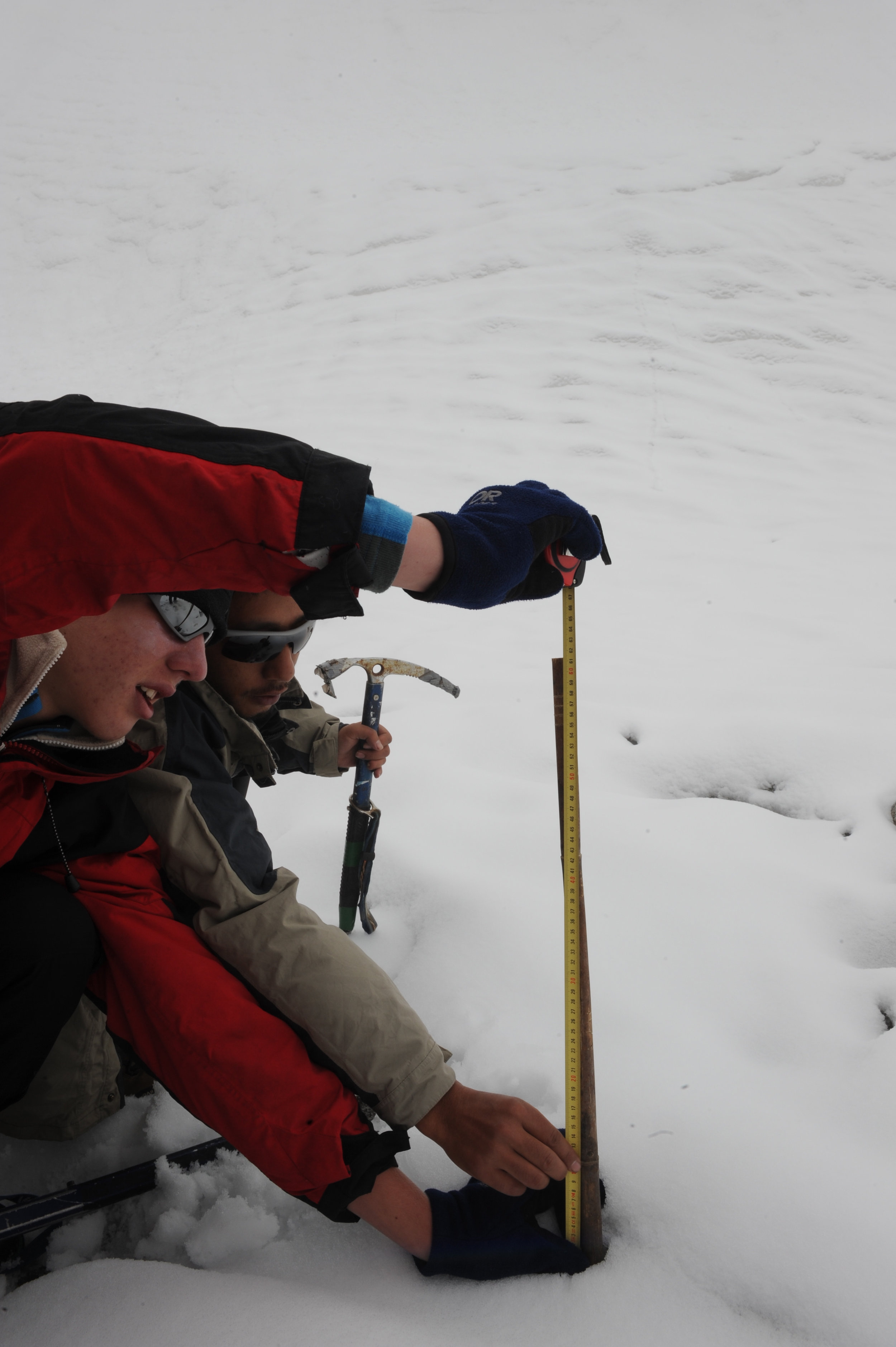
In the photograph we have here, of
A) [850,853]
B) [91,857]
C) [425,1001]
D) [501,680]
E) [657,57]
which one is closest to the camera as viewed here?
[91,857]

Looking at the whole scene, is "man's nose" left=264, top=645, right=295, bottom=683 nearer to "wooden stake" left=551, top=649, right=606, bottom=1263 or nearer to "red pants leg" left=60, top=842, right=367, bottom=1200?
"red pants leg" left=60, top=842, right=367, bottom=1200

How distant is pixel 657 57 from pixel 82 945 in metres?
15.7

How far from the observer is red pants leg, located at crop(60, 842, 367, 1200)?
1290mm

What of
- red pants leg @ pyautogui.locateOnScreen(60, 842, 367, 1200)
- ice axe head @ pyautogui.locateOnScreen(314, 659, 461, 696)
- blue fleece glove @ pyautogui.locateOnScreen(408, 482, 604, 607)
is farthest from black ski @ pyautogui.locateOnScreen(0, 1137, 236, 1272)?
blue fleece glove @ pyautogui.locateOnScreen(408, 482, 604, 607)

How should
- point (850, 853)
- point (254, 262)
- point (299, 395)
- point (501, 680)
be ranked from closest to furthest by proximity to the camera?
point (850, 853), point (501, 680), point (299, 395), point (254, 262)

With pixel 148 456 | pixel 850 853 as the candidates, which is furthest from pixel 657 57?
pixel 148 456

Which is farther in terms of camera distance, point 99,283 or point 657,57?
point 657,57

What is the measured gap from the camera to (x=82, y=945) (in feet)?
4.61

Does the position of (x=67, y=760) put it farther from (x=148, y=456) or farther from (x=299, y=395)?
(x=299, y=395)

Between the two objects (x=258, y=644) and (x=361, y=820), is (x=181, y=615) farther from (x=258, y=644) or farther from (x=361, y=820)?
(x=361, y=820)

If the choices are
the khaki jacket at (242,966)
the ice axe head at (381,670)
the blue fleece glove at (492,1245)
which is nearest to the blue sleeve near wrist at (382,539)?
the khaki jacket at (242,966)

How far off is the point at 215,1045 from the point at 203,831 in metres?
0.39

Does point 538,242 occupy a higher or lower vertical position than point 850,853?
higher

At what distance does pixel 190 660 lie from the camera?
138 cm
